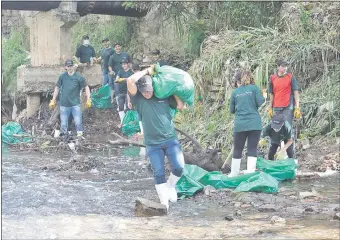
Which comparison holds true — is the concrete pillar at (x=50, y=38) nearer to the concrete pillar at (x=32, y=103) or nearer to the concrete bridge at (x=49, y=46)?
the concrete bridge at (x=49, y=46)

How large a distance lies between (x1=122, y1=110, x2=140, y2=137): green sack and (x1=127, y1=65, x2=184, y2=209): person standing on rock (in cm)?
730

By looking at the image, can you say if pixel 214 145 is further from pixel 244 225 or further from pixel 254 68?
pixel 244 225

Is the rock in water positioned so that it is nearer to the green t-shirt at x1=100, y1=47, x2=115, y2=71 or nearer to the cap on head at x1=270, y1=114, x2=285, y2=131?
the cap on head at x1=270, y1=114, x2=285, y2=131

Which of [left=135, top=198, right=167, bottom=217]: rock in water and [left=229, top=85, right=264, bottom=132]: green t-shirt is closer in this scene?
[left=135, top=198, right=167, bottom=217]: rock in water

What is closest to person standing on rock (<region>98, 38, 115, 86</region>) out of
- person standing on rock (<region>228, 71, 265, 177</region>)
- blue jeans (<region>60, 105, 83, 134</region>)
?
blue jeans (<region>60, 105, 83, 134</region>)

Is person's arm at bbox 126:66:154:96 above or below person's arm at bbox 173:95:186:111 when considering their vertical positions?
above

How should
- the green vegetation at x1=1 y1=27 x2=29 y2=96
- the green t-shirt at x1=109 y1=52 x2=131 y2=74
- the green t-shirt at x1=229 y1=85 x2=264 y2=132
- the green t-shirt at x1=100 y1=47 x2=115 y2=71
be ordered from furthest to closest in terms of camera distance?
the green vegetation at x1=1 y1=27 x2=29 y2=96 < the green t-shirt at x1=100 y1=47 x2=115 y2=71 < the green t-shirt at x1=109 y1=52 x2=131 y2=74 < the green t-shirt at x1=229 y1=85 x2=264 y2=132

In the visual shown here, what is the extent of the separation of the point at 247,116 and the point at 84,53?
9.12 m

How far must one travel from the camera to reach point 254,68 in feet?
40.8

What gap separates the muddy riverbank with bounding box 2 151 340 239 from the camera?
19.4 feet

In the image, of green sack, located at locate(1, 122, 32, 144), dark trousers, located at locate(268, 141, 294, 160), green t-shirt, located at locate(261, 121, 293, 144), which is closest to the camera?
green t-shirt, located at locate(261, 121, 293, 144)

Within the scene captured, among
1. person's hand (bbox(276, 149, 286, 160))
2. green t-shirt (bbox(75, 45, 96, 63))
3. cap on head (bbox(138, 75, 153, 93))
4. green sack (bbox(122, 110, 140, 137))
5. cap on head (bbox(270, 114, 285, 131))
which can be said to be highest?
green t-shirt (bbox(75, 45, 96, 63))

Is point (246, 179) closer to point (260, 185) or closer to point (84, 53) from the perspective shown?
point (260, 185)

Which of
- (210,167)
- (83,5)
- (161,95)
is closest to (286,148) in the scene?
(210,167)
